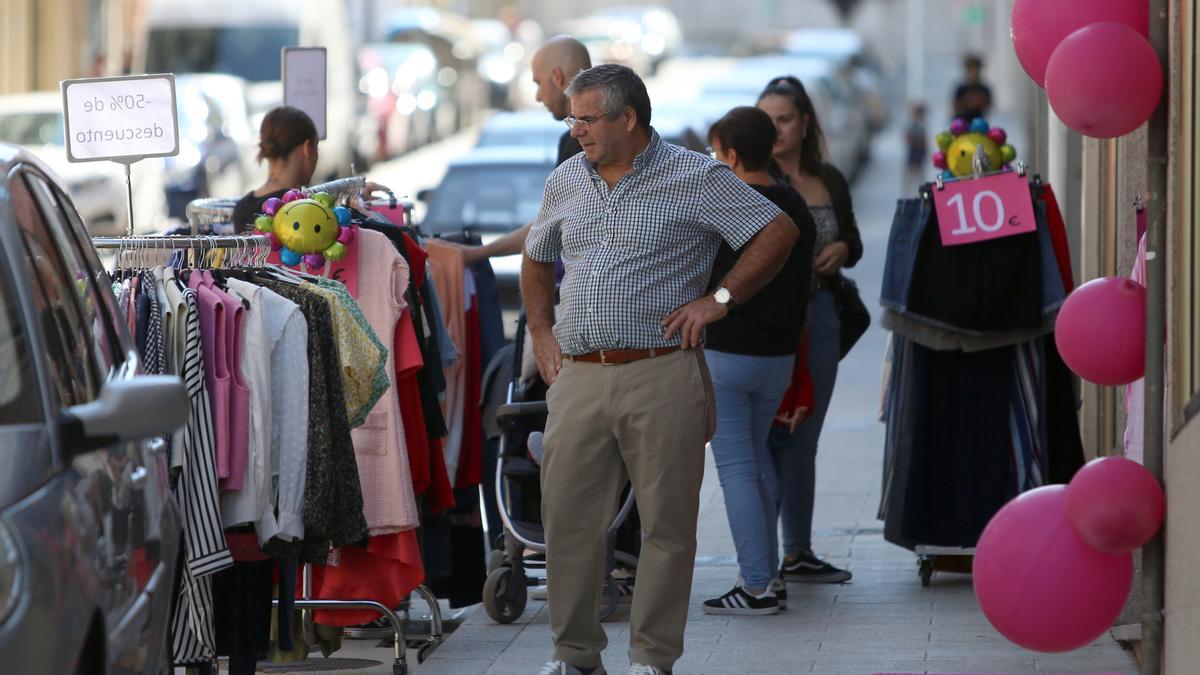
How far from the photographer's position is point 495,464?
7711 mm

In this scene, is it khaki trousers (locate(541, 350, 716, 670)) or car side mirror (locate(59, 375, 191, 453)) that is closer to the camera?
car side mirror (locate(59, 375, 191, 453))

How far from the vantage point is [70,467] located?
12.9 ft

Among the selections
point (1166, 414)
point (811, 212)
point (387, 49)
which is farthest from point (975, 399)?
point (387, 49)

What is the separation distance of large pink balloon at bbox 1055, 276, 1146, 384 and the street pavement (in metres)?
1.50

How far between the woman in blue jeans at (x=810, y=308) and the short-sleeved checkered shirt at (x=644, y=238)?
1.91 metres

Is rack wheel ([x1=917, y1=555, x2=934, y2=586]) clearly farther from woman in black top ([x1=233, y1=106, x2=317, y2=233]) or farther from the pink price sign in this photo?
woman in black top ([x1=233, y1=106, x2=317, y2=233])

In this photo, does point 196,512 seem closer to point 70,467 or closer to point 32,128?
point 70,467

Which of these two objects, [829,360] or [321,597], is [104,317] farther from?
[829,360]

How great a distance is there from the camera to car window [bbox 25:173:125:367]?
468 cm

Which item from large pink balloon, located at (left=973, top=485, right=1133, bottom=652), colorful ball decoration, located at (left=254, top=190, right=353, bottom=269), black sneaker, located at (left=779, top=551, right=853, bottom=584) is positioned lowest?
black sneaker, located at (left=779, top=551, right=853, bottom=584)

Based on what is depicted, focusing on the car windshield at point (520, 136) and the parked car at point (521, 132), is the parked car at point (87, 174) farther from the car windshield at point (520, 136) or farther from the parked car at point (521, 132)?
the car windshield at point (520, 136)

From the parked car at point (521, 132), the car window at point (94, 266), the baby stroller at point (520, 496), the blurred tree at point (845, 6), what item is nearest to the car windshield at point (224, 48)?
the parked car at point (521, 132)

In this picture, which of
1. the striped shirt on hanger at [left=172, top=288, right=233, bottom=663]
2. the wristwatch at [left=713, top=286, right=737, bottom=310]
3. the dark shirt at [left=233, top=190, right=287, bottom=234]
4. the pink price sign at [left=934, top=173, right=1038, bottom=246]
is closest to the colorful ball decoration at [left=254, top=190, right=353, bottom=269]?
the dark shirt at [left=233, top=190, right=287, bottom=234]

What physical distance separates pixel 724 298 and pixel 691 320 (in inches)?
5.1
